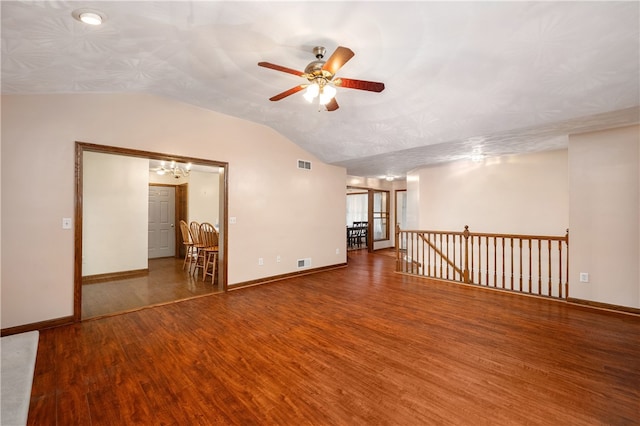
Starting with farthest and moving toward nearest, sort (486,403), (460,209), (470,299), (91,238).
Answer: (460,209)
(91,238)
(470,299)
(486,403)

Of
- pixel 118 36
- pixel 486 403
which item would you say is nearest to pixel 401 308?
pixel 486 403

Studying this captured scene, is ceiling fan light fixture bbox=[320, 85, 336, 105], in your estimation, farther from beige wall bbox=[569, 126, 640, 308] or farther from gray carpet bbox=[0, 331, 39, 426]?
beige wall bbox=[569, 126, 640, 308]

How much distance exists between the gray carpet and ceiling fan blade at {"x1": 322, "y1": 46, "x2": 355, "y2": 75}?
9.26ft

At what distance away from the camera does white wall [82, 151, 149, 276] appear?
5.27 m

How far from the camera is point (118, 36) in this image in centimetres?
235

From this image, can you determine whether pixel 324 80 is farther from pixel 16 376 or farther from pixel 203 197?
pixel 203 197

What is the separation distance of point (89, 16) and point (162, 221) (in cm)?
653

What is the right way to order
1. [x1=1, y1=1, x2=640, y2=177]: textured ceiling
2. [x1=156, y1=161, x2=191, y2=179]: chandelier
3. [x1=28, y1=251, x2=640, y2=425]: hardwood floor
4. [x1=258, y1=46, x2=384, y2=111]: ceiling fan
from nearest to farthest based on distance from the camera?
[x1=28, y1=251, x2=640, y2=425]: hardwood floor < [x1=1, y1=1, x2=640, y2=177]: textured ceiling < [x1=258, y1=46, x2=384, y2=111]: ceiling fan < [x1=156, y1=161, x2=191, y2=179]: chandelier

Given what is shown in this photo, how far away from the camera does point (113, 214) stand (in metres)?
5.54

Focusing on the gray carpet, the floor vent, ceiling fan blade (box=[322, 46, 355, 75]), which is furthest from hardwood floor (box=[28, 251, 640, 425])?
ceiling fan blade (box=[322, 46, 355, 75])

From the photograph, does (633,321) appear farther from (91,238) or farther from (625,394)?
(91,238)

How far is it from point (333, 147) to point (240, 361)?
4.02 m

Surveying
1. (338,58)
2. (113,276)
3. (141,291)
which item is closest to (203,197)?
(113,276)

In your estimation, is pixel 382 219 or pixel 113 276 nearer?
pixel 113 276
